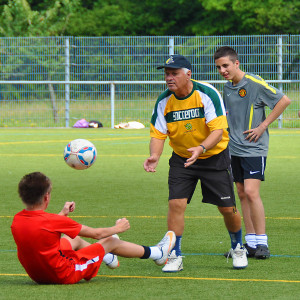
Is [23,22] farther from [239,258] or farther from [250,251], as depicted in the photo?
[239,258]

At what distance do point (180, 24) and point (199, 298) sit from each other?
4639 cm

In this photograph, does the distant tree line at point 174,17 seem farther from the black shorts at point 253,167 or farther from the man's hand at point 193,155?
the man's hand at point 193,155

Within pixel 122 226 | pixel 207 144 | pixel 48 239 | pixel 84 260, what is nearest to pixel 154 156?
pixel 207 144

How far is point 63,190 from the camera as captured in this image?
497 inches

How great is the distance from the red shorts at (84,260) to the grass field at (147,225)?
0.09 m

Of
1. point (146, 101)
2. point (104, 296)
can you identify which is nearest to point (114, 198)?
point (104, 296)

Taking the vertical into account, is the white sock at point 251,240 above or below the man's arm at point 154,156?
below

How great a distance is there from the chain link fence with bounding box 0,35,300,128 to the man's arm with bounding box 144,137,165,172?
19.4 meters

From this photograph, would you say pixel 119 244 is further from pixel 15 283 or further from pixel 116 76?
pixel 116 76

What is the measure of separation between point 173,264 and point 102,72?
69.0 feet

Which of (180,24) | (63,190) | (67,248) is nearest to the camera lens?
(67,248)

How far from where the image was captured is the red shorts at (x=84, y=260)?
242 inches

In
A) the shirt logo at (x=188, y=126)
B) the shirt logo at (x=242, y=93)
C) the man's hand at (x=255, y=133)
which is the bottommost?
the man's hand at (x=255, y=133)

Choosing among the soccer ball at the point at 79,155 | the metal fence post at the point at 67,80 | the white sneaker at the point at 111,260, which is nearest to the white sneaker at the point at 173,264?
the white sneaker at the point at 111,260
